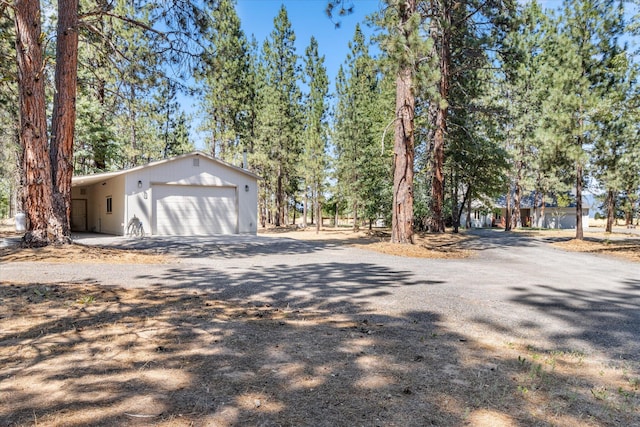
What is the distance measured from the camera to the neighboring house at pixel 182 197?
15.0 meters

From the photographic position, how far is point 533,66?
950 inches

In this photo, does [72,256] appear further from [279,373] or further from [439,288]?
[439,288]

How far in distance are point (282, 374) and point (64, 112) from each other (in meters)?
8.95

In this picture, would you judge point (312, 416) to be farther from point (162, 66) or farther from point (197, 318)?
point (162, 66)

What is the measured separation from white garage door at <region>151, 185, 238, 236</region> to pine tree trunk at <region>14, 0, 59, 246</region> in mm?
7106

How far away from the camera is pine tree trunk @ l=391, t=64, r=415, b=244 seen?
11219 mm

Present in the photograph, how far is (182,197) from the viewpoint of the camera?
51.6 feet

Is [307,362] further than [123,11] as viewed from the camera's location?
No

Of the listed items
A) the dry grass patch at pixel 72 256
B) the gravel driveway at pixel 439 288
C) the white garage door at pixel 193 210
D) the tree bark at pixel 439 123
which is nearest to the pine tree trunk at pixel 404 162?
the gravel driveway at pixel 439 288

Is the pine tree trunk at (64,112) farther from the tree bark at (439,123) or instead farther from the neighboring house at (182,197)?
the tree bark at (439,123)

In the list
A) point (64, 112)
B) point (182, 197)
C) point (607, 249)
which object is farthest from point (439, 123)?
point (64, 112)

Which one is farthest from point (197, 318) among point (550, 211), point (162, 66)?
point (550, 211)

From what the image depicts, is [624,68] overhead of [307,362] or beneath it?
overhead

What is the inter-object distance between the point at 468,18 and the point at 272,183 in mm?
19381
